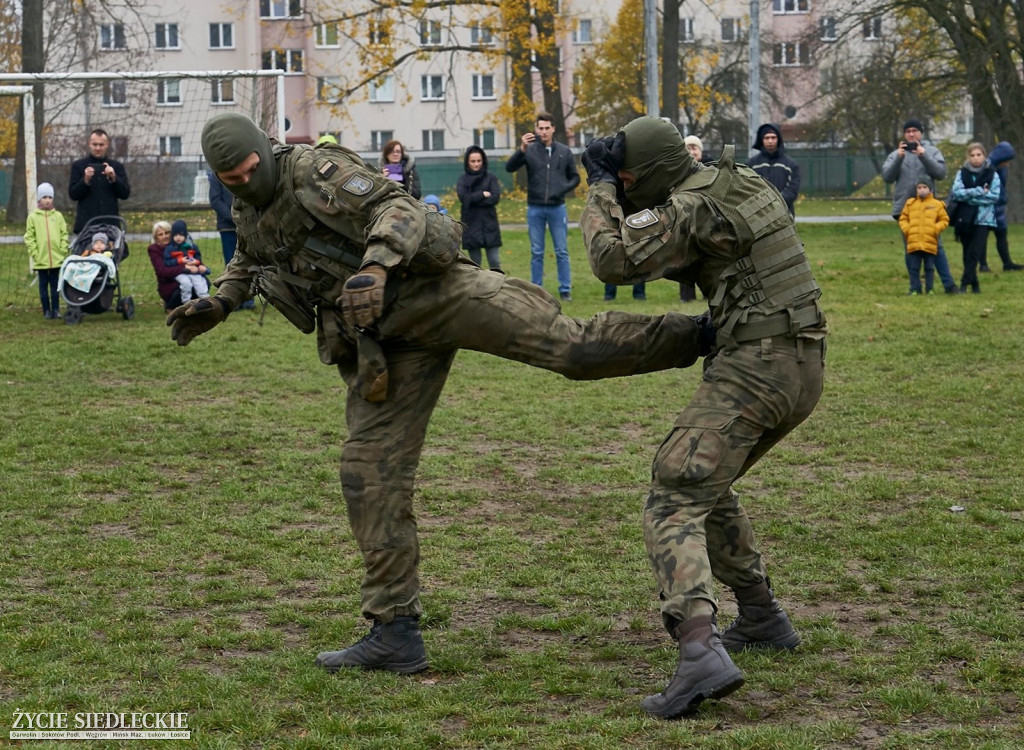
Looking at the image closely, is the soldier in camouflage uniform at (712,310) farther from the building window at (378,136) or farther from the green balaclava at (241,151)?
the building window at (378,136)

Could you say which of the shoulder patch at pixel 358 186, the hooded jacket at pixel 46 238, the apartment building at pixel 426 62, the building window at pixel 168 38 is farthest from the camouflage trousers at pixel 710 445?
the building window at pixel 168 38

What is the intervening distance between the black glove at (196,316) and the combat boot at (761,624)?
2.35 meters

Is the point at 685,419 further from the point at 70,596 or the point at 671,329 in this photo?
the point at 70,596

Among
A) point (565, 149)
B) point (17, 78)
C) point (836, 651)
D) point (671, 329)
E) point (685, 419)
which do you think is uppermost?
point (17, 78)

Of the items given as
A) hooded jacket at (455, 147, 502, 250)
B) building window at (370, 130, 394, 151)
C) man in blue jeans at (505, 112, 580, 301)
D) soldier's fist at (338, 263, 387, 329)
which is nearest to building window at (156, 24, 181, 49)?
building window at (370, 130, 394, 151)

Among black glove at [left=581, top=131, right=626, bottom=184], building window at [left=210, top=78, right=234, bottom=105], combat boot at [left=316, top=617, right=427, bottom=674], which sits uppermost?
building window at [left=210, top=78, right=234, bottom=105]

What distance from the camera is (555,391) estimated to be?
10789 mm

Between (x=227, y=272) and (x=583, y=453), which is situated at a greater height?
(x=227, y=272)

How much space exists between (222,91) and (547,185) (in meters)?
4.90

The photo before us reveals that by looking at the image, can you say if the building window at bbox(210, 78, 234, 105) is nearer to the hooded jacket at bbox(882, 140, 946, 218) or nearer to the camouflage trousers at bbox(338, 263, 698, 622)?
the hooded jacket at bbox(882, 140, 946, 218)

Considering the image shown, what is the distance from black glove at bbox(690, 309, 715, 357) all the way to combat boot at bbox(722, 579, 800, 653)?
3.06 feet

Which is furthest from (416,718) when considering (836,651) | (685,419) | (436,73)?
(436,73)

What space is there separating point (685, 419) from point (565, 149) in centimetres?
1107

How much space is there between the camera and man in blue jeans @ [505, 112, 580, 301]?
15.4 metres
